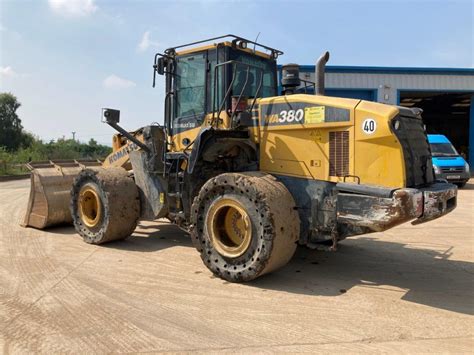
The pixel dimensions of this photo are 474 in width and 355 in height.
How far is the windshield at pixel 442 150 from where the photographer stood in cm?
1733

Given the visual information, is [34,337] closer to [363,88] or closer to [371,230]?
[371,230]

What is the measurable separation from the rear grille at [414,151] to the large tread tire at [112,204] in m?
4.36

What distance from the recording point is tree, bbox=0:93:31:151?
4478 centimetres

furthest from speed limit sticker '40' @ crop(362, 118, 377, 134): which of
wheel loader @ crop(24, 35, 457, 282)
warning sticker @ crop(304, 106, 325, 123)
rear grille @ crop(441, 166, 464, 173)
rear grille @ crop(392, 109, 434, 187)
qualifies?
rear grille @ crop(441, 166, 464, 173)

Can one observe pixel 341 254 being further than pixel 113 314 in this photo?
Yes

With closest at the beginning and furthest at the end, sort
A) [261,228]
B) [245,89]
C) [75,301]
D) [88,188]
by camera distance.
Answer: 1. [75,301]
2. [261,228]
3. [245,89]
4. [88,188]

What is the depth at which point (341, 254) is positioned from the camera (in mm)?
6688

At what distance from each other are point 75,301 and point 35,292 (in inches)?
24.1

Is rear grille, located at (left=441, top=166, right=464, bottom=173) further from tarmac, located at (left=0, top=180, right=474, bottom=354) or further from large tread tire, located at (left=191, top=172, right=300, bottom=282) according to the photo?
large tread tire, located at (left=191, top=172, right=300, bottom=282)

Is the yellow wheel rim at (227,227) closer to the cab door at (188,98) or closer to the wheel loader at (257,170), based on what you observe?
the wheel loader at (257,170)

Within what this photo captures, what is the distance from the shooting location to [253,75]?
6.52 meters

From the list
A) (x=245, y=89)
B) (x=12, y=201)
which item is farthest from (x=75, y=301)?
(x=12, y=201)

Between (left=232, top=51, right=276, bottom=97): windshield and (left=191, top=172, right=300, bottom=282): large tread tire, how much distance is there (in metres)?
1.53

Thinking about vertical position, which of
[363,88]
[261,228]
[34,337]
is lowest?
[34,337]
